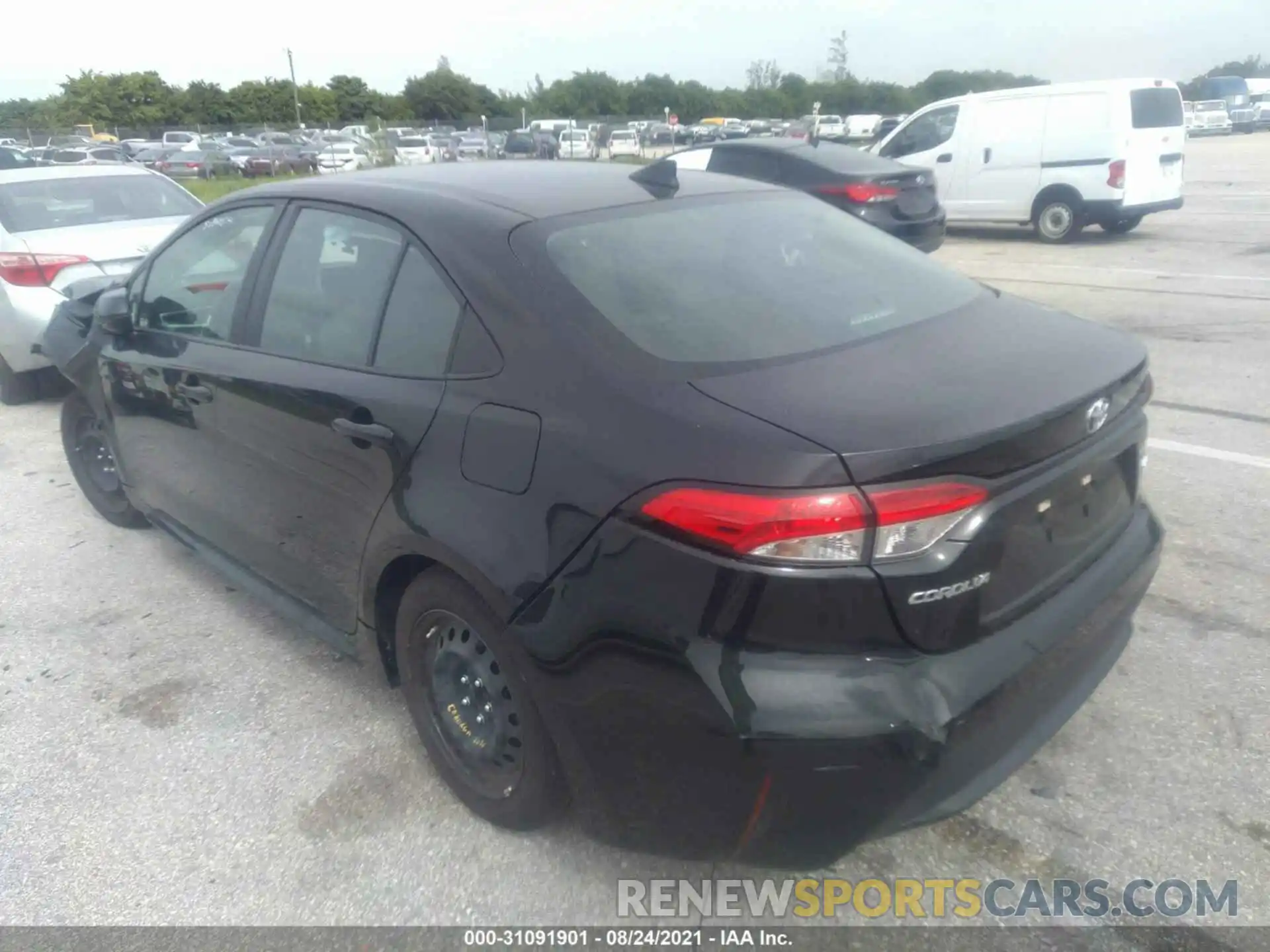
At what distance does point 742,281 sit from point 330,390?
1191 millimetres

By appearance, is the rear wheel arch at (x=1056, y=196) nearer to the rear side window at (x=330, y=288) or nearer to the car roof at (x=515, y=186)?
the car roof at (x=515, y=186)

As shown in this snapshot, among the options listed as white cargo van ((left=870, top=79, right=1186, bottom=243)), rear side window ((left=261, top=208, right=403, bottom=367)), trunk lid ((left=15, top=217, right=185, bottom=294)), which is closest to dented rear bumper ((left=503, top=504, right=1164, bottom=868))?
rear side window ((left=261, top=208, right=403, bottom=367))

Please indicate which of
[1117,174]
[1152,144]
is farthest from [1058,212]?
[1152,144]

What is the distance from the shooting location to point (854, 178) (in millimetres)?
9906

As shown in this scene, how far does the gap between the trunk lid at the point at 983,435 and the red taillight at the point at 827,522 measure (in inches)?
1.2

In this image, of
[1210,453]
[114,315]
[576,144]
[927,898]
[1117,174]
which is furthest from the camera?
[576,144]

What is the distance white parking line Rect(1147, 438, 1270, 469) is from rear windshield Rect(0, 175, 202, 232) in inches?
253

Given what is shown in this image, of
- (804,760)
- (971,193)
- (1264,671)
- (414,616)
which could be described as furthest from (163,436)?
(971,193)

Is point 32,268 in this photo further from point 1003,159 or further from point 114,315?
point 1003,159

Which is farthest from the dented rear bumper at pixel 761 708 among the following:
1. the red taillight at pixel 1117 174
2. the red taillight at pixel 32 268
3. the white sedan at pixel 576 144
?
the white sedan at pixel 576 144

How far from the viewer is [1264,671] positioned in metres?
3.29

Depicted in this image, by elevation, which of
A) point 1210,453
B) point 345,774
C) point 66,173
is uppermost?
point 66,173

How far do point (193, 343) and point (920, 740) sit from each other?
111 inches

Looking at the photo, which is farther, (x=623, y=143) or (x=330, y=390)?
(x=623, y=143)
